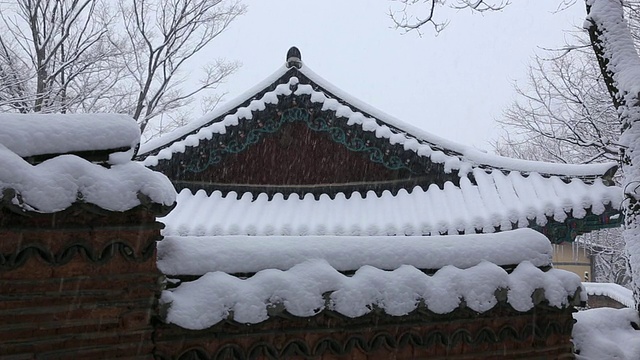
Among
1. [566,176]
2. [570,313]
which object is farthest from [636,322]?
[566,176]

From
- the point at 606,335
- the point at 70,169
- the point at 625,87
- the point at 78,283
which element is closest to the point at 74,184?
the point at 70,169

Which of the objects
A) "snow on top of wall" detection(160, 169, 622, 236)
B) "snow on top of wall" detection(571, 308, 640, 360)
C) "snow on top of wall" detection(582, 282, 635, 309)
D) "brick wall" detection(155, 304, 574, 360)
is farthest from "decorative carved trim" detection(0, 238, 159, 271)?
"snow on top of wall" detection(582, 282, 635, 309)

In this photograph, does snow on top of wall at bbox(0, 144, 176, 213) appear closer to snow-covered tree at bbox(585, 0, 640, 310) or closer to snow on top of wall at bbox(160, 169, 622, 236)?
snow-covered tree at bbox(585, 0, 640, 310)

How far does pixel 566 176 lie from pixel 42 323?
550 cm

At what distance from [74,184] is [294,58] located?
17.8 feet

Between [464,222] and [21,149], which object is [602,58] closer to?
[464,222]

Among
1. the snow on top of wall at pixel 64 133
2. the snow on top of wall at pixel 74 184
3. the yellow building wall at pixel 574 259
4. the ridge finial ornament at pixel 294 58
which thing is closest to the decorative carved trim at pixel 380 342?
the snow on top of wall at pixel 74 184

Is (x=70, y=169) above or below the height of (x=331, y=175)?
below

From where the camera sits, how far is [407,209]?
6453 millimetres

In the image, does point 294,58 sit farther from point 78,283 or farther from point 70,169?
point 78,283

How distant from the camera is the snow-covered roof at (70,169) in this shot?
204 cm

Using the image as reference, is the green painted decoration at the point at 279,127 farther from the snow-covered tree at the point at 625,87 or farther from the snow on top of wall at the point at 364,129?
the snow-covered tree at the point at 625,87

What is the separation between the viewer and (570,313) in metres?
3.31

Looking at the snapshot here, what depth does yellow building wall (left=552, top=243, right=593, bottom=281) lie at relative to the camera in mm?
25156
